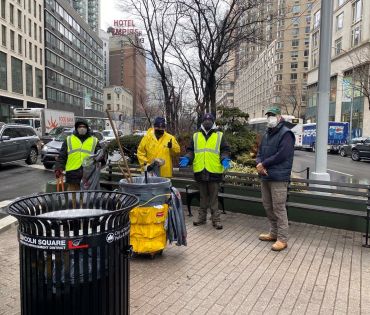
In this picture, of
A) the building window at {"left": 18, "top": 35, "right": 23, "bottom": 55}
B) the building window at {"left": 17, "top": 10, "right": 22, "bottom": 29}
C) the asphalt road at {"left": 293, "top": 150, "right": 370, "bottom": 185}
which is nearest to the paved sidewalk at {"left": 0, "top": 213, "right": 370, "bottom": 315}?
the asphalt road at {"left": 293, "top": 150, "right": 370, "bottom": 185}

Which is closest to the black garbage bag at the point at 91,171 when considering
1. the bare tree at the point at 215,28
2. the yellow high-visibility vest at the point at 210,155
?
the yellow high-visibility vest at the point at 210,155

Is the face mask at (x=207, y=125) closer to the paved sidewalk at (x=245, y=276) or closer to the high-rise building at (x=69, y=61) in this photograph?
the paved sidewalk at (x=245, y=276)

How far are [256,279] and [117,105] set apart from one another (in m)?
110

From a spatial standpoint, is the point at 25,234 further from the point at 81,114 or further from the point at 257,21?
the point at 81,114

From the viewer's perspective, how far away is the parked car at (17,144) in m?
15.5

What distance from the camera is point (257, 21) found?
45.5ft

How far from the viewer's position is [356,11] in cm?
4909

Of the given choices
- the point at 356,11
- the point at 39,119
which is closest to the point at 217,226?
the point at 39,119

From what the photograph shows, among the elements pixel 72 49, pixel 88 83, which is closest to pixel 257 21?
pixel 72 49

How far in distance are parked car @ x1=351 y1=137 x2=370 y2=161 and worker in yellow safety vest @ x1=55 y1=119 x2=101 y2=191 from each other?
905 inches

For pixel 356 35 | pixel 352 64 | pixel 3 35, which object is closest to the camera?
pixel 352 64

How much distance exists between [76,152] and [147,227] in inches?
84.6

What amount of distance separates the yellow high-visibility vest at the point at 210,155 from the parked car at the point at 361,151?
2189 cm

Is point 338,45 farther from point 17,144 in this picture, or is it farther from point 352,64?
point 17,144
